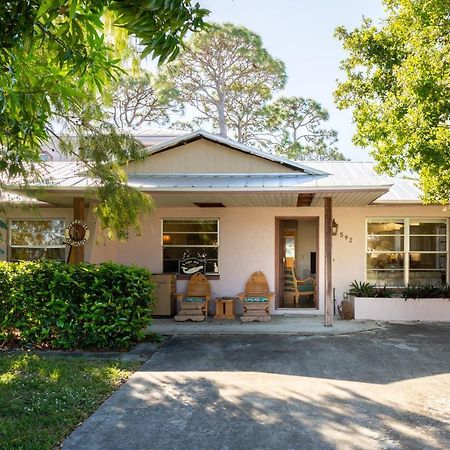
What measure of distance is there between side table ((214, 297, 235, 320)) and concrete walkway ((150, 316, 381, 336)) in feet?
0.82

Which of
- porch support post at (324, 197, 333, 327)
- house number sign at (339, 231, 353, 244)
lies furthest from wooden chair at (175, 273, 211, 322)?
house number sign at (339, 231, 353, 244)

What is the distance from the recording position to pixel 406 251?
11.3 meters

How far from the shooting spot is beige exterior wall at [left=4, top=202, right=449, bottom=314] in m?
11.3

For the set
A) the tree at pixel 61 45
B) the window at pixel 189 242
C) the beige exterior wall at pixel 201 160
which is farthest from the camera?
the window at pixel 189 242

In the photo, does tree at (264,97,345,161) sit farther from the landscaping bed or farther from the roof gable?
the landscaping bed

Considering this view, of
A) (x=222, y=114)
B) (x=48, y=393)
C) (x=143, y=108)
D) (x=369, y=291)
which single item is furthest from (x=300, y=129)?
(x=48, y=393)

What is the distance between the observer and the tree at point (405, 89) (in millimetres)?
7715

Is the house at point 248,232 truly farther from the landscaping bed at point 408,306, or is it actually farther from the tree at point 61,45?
the tree at point 61,45

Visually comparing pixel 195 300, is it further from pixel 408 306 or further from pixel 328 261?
pixel 408 306

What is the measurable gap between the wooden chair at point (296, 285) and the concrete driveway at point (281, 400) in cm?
391

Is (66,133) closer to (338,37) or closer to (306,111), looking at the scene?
(338,37)

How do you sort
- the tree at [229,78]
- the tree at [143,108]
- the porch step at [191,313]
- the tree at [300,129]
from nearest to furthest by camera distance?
the porch step at [191,313], the tree at [229,78], the tree at [143,108], the tree at [300,129]

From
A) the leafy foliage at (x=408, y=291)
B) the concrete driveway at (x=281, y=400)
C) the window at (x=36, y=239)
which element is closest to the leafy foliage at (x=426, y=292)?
the leafy foliage at (x=408, y=291)

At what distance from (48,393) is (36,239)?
24.1 feet
